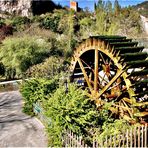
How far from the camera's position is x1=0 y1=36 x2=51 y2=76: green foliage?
24.7 m

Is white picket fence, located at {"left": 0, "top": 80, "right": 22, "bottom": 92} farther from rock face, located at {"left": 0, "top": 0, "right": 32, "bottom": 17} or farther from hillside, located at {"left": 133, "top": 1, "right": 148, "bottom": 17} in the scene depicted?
hillside, located at {"left": 133, "top": 1, "right": 148, "bottom": 17}

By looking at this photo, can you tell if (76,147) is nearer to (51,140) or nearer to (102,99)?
(51,140)

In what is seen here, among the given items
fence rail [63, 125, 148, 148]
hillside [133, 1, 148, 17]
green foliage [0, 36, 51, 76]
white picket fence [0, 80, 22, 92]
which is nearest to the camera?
fence rail [63, 125, 148, 148]

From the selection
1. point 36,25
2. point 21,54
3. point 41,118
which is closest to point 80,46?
point 41,118

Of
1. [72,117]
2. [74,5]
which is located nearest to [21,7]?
[74,5]

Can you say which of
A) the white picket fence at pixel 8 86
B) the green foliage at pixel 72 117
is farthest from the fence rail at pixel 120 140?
the white picket fence at pixel 8 86

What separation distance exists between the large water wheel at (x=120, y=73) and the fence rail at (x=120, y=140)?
1323 millimetres

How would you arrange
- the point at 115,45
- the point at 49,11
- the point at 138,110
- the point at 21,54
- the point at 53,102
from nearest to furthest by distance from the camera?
the point at 53,102 → the point at 138,110 → the point at 115,45 → the point at 21,54 → the point at 49,11

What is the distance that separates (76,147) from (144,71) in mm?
4253

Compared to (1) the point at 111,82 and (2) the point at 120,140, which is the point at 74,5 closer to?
(1) the point at 111,82

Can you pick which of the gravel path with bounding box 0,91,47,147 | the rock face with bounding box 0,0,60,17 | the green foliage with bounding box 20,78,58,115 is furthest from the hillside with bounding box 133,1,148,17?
the green foliage with bounding box 20,78,58,115

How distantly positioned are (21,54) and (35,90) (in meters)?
11.1

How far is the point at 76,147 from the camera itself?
30.3 ft

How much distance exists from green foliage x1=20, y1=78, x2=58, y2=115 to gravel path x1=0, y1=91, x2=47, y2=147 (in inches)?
20.6
